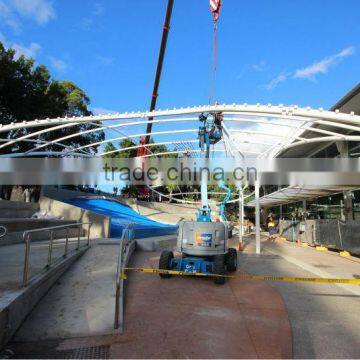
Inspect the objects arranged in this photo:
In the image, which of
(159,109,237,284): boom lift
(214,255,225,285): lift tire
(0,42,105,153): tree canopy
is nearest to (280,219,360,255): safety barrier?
(159,109,237,284): boom lift

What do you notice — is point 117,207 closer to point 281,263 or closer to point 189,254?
point 281,263

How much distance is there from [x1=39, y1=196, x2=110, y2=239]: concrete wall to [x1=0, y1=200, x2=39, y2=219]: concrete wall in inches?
26.6

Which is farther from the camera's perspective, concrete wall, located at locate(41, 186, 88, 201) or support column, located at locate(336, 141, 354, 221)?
concrete wall, located at locate(41, 186, 88, 201)

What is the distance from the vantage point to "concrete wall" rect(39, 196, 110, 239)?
53.2 feet

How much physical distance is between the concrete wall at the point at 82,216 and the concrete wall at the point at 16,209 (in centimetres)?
67

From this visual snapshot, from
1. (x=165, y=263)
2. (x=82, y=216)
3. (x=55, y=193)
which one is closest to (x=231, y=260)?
(x=165, y=263)

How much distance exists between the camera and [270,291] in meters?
8.45

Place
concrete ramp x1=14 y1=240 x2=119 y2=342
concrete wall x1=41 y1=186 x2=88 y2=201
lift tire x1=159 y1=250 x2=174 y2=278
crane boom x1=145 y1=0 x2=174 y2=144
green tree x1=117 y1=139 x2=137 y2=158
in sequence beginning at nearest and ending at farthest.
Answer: concrete ramp x1=14 y1=240 x2=119 y2=342 < lift tire x1=159 y1=250 x2=174 y2=278 < crane boom x1=145 y1=0 x2=174 y2=144 < concrete wall x1=41 y1=186 x2=88 y2=201 < green tree x1=117 y1=139 x2=137 y2=158

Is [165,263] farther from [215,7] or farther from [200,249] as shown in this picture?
[215,7]

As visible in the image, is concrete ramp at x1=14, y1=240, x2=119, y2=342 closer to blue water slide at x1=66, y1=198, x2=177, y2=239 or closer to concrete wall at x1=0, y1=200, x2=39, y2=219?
concrete wall at x1=0, y1=200, x2=39, y2=219

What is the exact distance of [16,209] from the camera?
16.2 metres

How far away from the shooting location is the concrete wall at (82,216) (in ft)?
53.2

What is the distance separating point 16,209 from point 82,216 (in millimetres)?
2994

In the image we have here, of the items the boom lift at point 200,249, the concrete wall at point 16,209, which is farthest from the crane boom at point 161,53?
the boom lift at point 200,249
